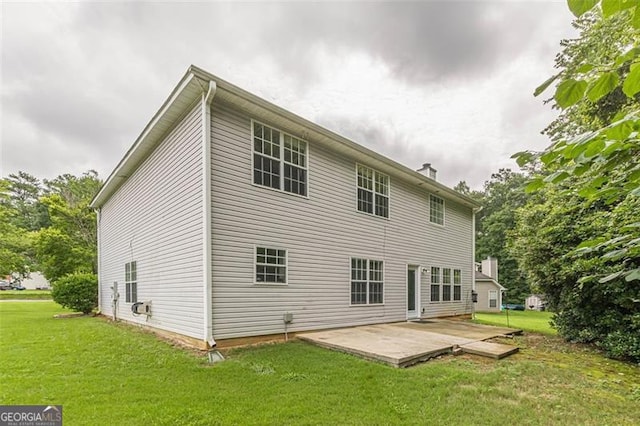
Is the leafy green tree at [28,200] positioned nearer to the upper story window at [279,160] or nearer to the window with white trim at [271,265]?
the upper story window at [279,160]

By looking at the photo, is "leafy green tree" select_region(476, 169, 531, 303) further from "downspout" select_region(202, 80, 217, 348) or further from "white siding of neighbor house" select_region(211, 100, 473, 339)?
"downspout" select_region(202, 80, 217, 348)

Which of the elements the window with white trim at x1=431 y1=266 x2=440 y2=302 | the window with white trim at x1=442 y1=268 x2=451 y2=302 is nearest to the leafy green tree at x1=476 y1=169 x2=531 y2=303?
the window with white trim at x1=442 y1=268 x2=451 y2=302

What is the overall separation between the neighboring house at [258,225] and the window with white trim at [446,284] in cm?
67

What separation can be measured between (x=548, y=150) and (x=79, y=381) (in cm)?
581

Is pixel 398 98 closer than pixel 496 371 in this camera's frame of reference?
No

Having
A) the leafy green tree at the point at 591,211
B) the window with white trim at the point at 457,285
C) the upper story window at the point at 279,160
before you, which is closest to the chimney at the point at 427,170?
the leafy green tree at the point at 591,211

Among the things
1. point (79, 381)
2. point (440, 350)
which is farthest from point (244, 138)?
point (440, 350)

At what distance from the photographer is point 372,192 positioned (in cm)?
1038

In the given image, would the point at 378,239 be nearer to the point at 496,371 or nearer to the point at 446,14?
the point at 496,371

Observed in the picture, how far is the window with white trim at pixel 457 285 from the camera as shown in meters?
13.7

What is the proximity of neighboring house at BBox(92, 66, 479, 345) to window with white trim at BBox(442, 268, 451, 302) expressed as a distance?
670 mm

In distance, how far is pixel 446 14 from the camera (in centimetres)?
648

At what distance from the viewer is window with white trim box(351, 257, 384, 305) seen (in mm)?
9484

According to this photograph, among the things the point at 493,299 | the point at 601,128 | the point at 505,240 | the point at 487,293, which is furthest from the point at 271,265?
the point at 505,240
